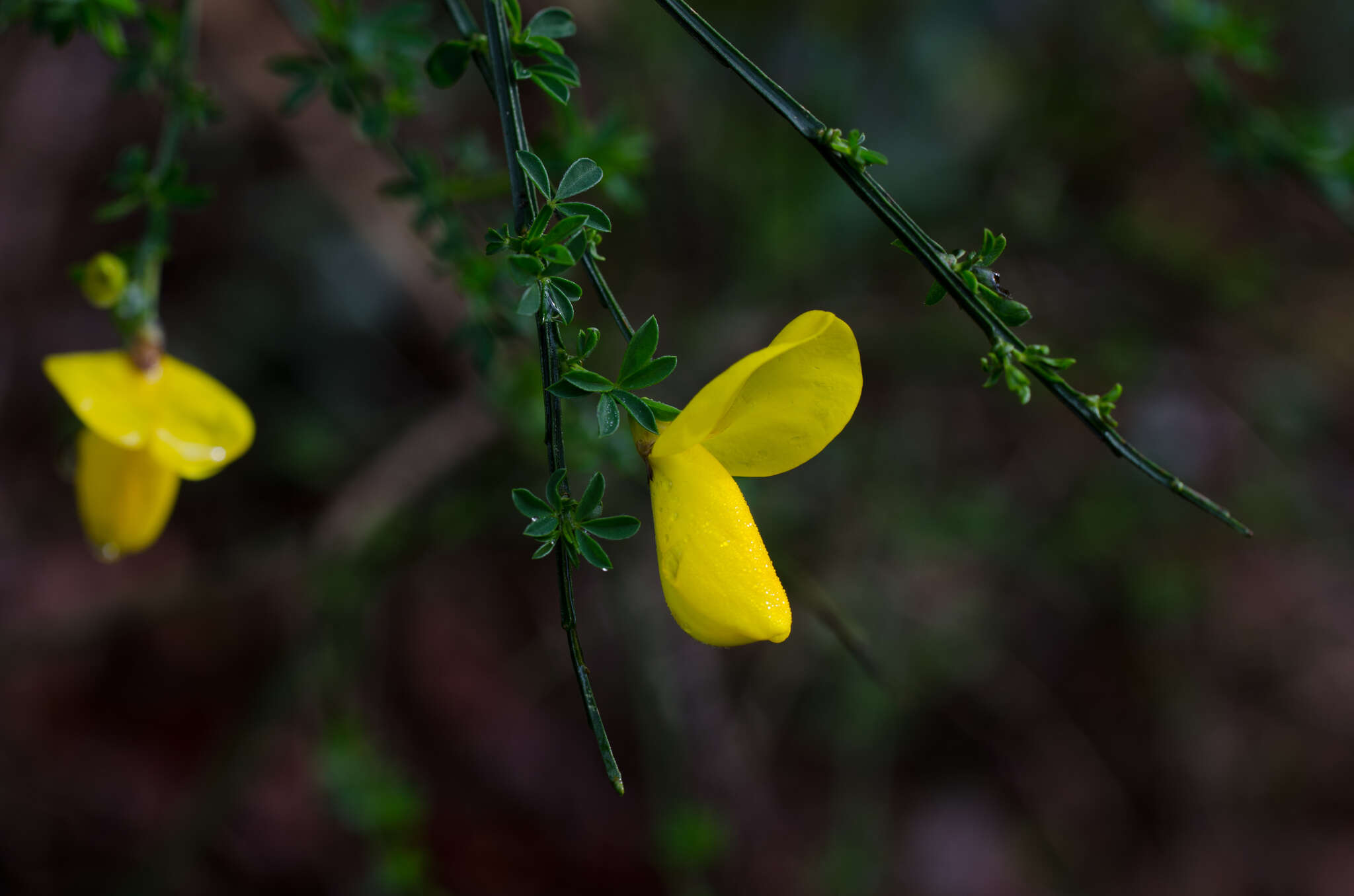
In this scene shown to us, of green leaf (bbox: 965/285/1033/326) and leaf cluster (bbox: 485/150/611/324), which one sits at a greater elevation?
green leaf (bbox: 965/285/1033/326)

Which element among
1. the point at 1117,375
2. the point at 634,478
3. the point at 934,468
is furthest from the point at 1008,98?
the point at 634,478

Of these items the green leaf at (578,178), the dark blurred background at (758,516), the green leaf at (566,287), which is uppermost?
the green leaf at (578,178)

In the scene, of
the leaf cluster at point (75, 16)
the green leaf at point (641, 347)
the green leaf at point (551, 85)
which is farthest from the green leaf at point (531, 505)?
the leaf cluster at point (75, 16)

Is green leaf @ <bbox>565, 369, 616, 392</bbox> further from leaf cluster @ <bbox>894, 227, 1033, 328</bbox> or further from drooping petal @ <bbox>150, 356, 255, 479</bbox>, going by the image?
drooping petal @ <bbox>150, 356, 255, 479</bbox>

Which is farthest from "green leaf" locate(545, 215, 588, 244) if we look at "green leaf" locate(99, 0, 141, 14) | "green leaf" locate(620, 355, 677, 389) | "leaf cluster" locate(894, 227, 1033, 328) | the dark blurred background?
the dark blurred background

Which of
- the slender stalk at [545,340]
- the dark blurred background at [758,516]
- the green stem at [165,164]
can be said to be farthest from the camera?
the dark blurred background at [758,516]

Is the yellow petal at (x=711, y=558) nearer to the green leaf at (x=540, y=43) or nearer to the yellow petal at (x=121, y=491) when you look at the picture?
the green leaf at (x=540, y=43)
